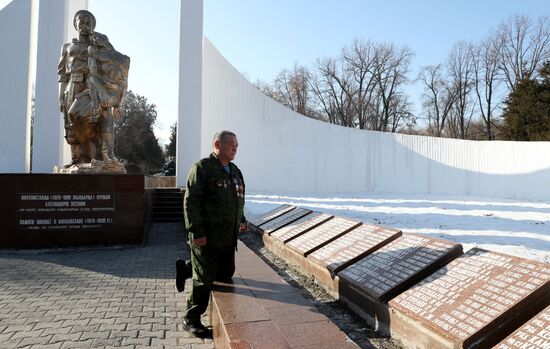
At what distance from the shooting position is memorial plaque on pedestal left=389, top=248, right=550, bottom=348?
2279 millimetres

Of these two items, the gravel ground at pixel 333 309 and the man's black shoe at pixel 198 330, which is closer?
the gravel ground at pixel 333 309

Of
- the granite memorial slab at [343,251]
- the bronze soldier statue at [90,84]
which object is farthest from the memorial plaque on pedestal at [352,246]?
the bronze soldier statue at [90,84]

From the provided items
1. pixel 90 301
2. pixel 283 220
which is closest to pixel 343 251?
pixel 90 301

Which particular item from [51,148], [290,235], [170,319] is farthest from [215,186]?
[51,148]

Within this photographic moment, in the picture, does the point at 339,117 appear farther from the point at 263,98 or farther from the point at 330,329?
the point at 330,329

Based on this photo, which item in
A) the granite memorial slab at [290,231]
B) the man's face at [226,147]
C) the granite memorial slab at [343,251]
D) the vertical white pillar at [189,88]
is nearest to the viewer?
the man's face at [226,147]

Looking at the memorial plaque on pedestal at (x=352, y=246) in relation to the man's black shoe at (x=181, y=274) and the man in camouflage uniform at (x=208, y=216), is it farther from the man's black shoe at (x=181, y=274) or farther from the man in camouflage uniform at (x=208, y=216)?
the man's black shoe at (x=181, y=274)

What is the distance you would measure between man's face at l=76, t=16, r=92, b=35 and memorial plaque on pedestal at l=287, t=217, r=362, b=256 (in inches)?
214

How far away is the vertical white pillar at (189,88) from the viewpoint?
51.6 feet

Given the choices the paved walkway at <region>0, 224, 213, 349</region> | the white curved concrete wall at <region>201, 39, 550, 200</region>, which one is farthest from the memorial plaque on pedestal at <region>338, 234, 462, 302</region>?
the white curved concrete wall at <region>201, 39, 550, 200</region>

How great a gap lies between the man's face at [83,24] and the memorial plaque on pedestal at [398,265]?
6475 millimetres

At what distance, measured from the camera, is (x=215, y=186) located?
3.04 metres

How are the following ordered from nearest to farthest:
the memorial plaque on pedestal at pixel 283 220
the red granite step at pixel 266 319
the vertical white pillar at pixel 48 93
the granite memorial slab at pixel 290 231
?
→ 1. the red granite step at pixel 266 319
2. the granite memorial slab at pixel 290 231
3. the memorial plaque on pedestal at pixel 283 220
4. the vertical white pillar at pixel 48 93

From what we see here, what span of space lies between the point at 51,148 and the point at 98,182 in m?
9.69
